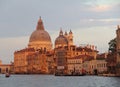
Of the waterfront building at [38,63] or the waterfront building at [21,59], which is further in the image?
the waterfront building at [21,59]

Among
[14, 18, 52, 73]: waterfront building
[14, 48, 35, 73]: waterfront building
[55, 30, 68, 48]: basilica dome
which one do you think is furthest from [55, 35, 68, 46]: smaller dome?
[14, 48, 35, 73]: waterfront building

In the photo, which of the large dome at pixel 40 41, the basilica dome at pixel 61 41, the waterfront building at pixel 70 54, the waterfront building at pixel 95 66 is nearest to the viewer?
the waterfront building at pixel 95 66

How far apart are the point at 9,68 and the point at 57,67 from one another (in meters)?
49.0

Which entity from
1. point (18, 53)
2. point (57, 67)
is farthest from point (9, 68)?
point (57, 67)

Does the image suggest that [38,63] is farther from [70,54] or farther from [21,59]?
[21,59]

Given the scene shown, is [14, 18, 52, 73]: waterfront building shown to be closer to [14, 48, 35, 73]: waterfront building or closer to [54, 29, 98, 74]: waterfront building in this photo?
[14, 48, 35, 73]: waterfront building

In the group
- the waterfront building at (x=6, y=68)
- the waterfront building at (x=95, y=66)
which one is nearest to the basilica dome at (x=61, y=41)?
the waterfront building at (x=95, y=66)

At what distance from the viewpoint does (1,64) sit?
183375 mm

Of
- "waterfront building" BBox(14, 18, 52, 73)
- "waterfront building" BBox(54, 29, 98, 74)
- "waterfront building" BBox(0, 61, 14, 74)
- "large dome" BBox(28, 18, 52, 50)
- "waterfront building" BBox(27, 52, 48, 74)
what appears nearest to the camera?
"waterfront building" BBox(54, 29, 98, 74)

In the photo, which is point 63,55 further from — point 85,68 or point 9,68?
point 9,68

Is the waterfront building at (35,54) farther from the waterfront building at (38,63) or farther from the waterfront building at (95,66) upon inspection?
the waterfront building at (95,66)

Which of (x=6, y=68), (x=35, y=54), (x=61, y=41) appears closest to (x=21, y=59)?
(x=35, y=54)

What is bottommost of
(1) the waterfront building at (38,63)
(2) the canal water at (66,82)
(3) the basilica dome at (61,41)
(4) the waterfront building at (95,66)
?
(2) the canal water at (66,82)

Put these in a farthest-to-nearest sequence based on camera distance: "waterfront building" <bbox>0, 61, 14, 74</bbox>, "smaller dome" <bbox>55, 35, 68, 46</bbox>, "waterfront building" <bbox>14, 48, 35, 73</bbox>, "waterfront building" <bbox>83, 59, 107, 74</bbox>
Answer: "waterfront building" <bbox>0, 61, 14, 74</bbox> → "waterfront building" <bbox>14, 48, 35, 73</bbox> → "smaller dome" <bbox>55, 35, 68, 46</bbox> → "waterfront building" <bbox>83, 59, 107, 74</bbox>
